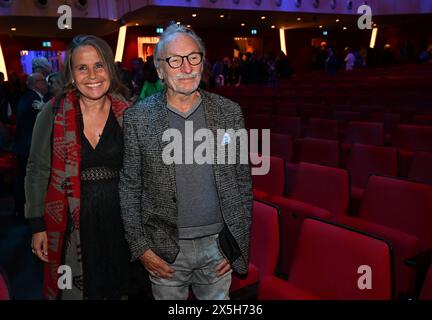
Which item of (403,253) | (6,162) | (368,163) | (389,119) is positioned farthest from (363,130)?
(6,162)

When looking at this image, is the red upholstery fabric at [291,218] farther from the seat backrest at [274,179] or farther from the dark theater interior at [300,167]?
the seat backrest at [274,179]

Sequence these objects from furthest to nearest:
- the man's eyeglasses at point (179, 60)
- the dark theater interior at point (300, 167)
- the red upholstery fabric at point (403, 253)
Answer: the red upholstery fabric at point (403, 253) < the dark theater interior at point (300, 167) < the man's eyeglasses at point (179, 60)

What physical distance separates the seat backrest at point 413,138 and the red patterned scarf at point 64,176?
145 inches

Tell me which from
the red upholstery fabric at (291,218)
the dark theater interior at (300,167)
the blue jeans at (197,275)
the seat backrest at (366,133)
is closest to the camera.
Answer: the blue jeans at (197,275)

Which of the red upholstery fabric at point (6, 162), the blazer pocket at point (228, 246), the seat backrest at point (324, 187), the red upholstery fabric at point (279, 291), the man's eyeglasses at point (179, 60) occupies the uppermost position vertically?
the man's eyeglasses at point (179, 60)

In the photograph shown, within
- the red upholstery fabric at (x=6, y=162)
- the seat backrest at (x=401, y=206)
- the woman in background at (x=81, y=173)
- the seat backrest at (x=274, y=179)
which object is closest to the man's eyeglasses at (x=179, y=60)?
the woman in background at (x=81, y=173)

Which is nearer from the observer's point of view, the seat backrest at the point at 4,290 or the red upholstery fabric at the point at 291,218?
the seat backrest at the point at 4,290

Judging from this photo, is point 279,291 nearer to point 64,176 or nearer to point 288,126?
point 64,176

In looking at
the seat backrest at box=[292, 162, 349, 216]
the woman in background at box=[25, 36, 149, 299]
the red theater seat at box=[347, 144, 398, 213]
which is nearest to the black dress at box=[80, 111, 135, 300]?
the woman in background at box=[25, 36, 149, 299]

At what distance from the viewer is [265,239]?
2.09 metres

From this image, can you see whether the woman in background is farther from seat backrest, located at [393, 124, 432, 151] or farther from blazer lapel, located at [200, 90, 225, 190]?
seat backrest, located at [393, 124, 432, 151]

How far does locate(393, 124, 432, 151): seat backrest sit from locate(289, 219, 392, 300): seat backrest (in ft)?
10.00

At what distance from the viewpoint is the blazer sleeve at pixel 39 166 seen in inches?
65.9

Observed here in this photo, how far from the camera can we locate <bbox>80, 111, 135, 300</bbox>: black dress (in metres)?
1.68
